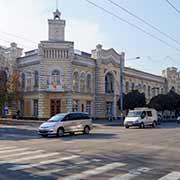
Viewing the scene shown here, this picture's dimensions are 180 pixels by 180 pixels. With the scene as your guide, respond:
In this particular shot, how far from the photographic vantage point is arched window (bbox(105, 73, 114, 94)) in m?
66.5

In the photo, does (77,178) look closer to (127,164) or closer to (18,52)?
(127,164)

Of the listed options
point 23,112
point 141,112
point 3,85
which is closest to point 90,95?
point 23,112

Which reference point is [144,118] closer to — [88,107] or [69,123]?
[69,123]

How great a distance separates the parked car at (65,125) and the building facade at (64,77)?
26996 millimetres

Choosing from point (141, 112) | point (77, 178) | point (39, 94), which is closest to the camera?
point (77, 178)

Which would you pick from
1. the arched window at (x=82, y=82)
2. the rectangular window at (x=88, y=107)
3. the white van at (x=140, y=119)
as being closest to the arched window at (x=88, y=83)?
the arched window at (x=82, y=82)

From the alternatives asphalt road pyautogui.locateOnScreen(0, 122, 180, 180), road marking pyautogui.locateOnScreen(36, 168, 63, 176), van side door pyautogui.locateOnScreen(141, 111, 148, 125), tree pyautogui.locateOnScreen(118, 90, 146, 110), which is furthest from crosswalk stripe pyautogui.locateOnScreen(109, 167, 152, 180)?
tree pyautogui.locateOnScreen(118, 90, 146, 110)

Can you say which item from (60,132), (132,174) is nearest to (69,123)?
(60,132)

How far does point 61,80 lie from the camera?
5669 cm

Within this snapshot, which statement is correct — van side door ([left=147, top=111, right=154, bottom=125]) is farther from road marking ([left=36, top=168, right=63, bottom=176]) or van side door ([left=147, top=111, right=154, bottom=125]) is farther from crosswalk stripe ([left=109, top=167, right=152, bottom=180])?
road marking ([left=36, top=168, right=63, bottom=176])

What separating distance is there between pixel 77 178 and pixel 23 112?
5283 cm

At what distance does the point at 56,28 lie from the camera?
5872 cm

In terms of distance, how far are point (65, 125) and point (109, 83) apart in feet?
132

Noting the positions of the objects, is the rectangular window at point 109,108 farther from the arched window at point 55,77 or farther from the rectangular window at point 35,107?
the rectangular window at point 35,107
